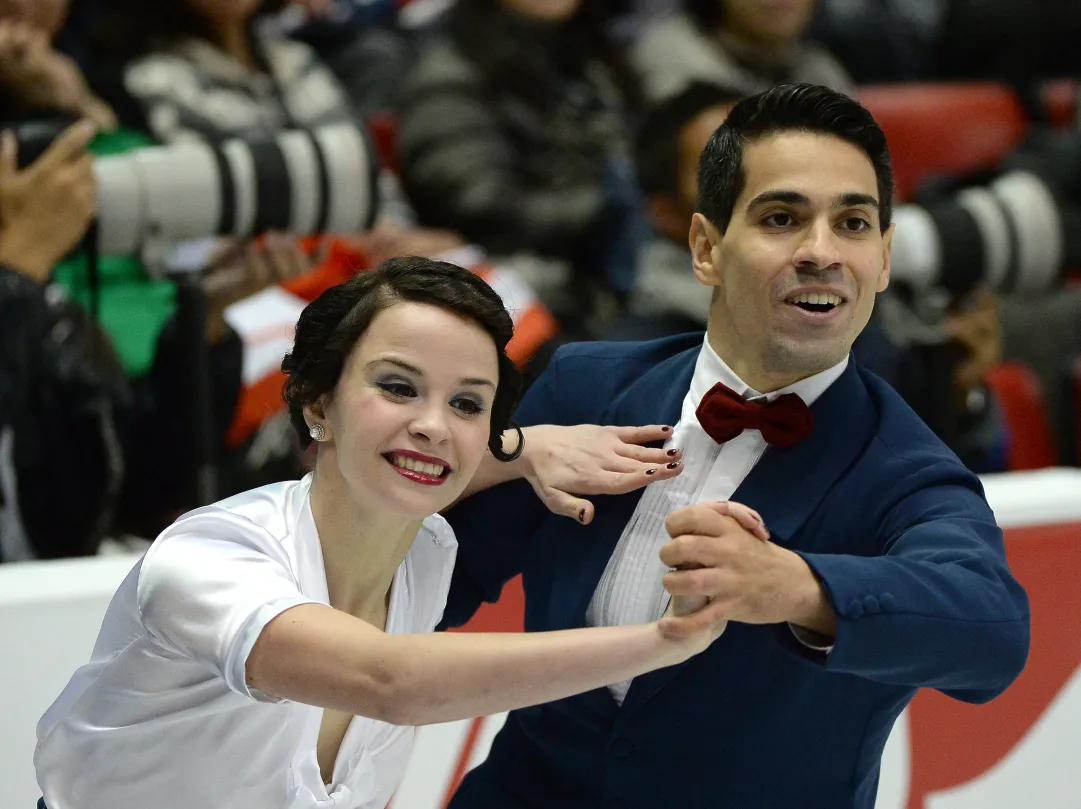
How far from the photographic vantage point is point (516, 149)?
3961mm

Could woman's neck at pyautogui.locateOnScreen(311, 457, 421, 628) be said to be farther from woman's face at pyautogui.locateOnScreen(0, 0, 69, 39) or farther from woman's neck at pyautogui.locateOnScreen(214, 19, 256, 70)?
woman's neck at pyautogui.locateOnScreen(214, 19, 256, 70)

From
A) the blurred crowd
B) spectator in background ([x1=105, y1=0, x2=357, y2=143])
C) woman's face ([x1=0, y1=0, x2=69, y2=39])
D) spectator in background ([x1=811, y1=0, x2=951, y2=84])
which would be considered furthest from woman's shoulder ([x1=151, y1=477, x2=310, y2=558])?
spectator in background ([x1=811, y1=0, x2=951, y2=84])

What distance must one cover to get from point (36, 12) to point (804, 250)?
2.20 m

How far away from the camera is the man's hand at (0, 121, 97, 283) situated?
2619mm

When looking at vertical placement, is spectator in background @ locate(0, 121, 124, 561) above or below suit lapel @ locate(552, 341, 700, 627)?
below

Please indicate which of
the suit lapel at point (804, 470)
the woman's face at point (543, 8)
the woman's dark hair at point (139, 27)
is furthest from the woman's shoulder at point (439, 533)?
the woman's face at point (543, 8)

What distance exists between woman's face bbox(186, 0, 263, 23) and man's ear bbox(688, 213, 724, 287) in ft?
7.01

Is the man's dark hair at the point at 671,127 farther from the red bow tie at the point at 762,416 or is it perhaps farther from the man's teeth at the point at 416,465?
the man's teeth at the point at 416,465

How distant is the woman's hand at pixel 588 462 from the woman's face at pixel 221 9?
2123 mm

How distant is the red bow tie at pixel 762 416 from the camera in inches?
63.8

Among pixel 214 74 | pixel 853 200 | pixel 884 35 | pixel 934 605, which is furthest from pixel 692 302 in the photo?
pixel 884 35

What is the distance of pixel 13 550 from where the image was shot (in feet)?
8.72

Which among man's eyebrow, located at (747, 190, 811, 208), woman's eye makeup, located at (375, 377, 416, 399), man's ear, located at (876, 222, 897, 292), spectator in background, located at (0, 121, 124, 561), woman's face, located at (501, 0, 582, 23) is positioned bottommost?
spectator in background, located at (0, 121, 124, 561)

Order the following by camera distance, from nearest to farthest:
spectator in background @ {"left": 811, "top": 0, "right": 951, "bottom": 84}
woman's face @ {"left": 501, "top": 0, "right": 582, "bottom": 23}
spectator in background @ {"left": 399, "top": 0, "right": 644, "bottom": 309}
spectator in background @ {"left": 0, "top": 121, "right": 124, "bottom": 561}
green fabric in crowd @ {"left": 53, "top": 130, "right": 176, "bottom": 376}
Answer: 1. spectator in background @ {"left": 0, "top": 121, "right": 124, "bottom": 561}
2. green fabric in crowd @ {"left": 53, "top": 130, "right": 176, "bottom": 376}
3. spectator in background @ {"left": 399, "top": 0, "right": 644, "bottom": 309}
4. woman's face @ {"left": 501, "top": 0, "right": 582, "bottom": 23}
5. spectator in background @ {"left": 811, "top": 0, "right": 951, "bottom": 84}
